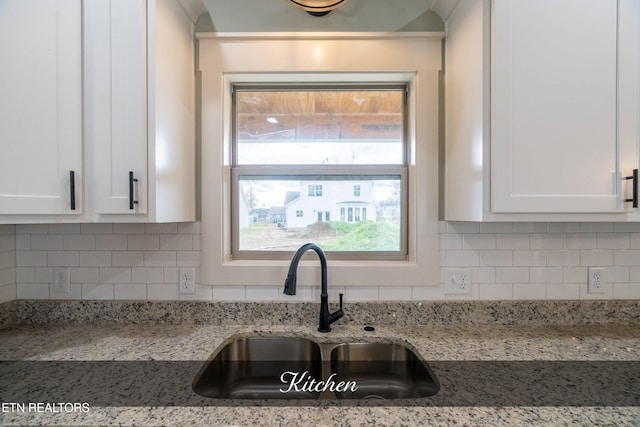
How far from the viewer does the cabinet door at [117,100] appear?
1.07 m

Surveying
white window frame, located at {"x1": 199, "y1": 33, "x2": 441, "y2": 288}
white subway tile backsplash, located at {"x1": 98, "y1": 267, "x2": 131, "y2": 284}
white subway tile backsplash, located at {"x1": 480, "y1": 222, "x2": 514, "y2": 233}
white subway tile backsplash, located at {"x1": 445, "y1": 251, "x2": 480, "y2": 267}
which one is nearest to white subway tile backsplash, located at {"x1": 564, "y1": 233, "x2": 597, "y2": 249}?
white subway tile backsplash, located at {"x1": 480, "y1": 222, "x2": 514, "y2": 233}

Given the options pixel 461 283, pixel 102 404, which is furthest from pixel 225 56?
pixel 461 283

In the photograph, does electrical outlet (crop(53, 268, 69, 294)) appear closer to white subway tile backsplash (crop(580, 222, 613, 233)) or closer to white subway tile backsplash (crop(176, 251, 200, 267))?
white subway tile backsplash (crop(176, 251, 200, 267))

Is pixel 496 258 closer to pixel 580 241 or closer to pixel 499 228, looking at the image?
pixel 499 228

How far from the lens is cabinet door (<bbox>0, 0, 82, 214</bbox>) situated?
989 millimetres

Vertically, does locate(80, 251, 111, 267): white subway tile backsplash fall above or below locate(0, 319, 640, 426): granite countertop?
above

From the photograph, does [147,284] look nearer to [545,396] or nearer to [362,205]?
[362,205]

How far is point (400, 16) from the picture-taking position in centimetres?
137

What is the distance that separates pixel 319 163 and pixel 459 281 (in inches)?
35.8

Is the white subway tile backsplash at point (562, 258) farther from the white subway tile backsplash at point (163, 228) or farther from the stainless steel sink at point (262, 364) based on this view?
the white subway tile backsplash at point (163, 228)

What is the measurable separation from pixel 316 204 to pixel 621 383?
1.29 m

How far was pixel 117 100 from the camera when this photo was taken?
3.53ft

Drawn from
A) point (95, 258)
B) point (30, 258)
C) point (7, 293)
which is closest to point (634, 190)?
point (95, 258)

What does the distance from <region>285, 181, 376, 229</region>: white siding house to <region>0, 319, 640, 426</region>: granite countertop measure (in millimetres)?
542
